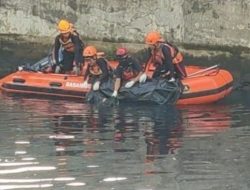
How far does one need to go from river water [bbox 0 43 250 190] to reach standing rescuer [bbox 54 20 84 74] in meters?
1.49

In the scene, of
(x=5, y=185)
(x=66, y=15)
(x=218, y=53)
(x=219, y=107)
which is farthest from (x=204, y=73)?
(x=5, y=185)

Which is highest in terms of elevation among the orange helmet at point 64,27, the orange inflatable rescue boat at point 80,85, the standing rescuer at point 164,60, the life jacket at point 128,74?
the orange helmet at point 64,27

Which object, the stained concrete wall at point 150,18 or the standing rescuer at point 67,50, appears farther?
the stained concrete wall at point 150,18

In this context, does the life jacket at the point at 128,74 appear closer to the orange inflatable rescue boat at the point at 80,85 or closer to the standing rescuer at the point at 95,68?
the standing rescuer at the point at 95,68

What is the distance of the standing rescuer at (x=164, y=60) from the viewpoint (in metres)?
16.5

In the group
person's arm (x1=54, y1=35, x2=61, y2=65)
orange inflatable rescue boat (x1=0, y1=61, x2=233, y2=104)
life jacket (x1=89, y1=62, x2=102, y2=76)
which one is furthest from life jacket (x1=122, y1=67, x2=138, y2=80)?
person's arm (x1=54, y1=35, x2=61, y2=65)

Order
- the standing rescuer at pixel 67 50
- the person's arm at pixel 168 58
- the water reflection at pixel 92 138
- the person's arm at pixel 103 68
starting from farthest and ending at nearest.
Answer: the standing rescuer at pixel 67 50
the person's arm at pixel 103 68
the person's arm at pixel 168 58
the water reflection at pixel 92 138

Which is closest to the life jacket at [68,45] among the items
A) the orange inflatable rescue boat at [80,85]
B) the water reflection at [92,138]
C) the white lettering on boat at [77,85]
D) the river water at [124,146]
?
the orange inflatable rescue boat at [80,85]

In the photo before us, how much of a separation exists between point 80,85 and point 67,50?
1172 millimetres

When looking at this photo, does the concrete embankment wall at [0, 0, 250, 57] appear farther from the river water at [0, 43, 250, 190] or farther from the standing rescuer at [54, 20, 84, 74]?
the river water at [0, 43, 250, 190]

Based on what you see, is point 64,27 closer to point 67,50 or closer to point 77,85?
point 67,50

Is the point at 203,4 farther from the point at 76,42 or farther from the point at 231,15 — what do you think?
the point at 76,42

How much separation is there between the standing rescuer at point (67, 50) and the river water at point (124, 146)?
1.49 meters

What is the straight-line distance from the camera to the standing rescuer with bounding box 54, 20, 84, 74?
58.3ft
